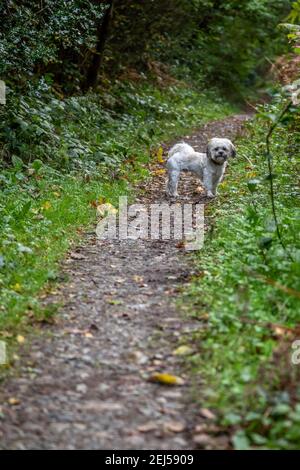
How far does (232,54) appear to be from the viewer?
27984 mm

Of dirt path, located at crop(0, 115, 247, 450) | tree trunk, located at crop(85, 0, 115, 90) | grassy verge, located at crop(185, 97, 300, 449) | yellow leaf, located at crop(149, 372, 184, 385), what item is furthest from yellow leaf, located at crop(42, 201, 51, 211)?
tree trunk, located at crop(85, 0, 115, 90)

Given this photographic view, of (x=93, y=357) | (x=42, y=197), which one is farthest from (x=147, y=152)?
(x=93, y=357)

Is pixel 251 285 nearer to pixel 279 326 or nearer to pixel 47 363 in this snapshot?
pixel 279 326

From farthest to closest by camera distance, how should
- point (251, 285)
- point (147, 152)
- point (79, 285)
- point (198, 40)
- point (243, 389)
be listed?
point (198, 40) → point (147, 152) → point (79, 285) → point (251, 285) → point (243, 389)

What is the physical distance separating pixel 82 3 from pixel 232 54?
635 inches

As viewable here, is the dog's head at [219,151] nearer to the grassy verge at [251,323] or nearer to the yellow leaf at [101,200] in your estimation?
the grassy verge at [251,323]

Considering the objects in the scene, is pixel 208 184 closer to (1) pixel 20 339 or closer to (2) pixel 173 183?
(2) pixel 173 183

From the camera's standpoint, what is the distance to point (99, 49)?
628 inches

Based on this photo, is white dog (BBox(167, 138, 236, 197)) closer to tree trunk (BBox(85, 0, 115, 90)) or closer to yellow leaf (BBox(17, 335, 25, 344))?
tree trunk (BBox(85, 0, 115, 90))

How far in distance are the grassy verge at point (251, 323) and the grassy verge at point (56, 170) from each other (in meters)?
1.65

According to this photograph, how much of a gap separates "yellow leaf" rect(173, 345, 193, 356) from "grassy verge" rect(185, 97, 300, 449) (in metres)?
0.10

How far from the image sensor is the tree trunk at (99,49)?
606 inches

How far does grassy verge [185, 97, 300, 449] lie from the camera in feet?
13.3

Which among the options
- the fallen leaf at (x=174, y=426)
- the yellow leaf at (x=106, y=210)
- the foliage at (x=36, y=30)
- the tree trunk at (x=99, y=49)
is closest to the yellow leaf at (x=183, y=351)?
the fallen leaf at (x=174, y=426)
